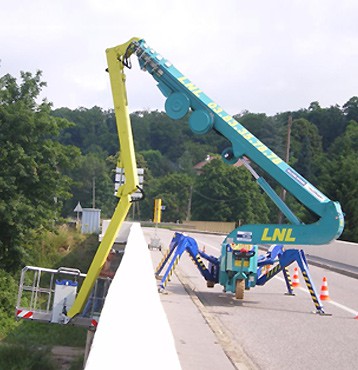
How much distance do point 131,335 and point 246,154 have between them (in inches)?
323

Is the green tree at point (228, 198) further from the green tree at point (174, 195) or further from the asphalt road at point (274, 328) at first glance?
the asphalt road at point (274, 328)

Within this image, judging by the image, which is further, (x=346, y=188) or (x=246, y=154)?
(x=346, y=188)

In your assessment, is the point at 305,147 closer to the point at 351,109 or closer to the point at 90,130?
the point at 351,109

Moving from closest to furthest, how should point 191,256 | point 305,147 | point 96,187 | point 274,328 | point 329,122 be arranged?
point 274,328
point 191,256
point 96,187
point 305,147
point 329,122

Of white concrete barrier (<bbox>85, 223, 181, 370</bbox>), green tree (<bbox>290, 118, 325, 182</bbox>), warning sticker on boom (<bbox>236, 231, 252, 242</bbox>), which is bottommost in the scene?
white concrete barrier (<bbox>85, 223, 181, 370</bbox>)

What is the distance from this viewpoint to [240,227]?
42.1ft

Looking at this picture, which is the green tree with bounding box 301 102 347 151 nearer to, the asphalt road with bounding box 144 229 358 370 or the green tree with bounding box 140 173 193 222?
the green tree with bounding box 140 173 193 222

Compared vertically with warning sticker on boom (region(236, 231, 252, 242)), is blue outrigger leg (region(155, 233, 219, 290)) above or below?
below

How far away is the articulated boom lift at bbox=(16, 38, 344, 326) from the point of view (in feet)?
41.1

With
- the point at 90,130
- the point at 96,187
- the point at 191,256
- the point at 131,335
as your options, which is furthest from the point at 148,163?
the point at 131,335

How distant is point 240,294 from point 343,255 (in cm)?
1756

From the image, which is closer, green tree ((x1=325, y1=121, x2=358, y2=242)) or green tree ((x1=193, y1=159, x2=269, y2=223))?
green tree ((x1=325, y1=121, x2=358, y2=242))

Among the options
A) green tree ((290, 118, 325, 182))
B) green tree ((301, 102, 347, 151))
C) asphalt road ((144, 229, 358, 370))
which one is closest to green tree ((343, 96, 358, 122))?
green tree ((301, 102, 347, 151))

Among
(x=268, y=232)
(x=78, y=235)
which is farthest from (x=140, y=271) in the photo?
(x=78, y=235)
